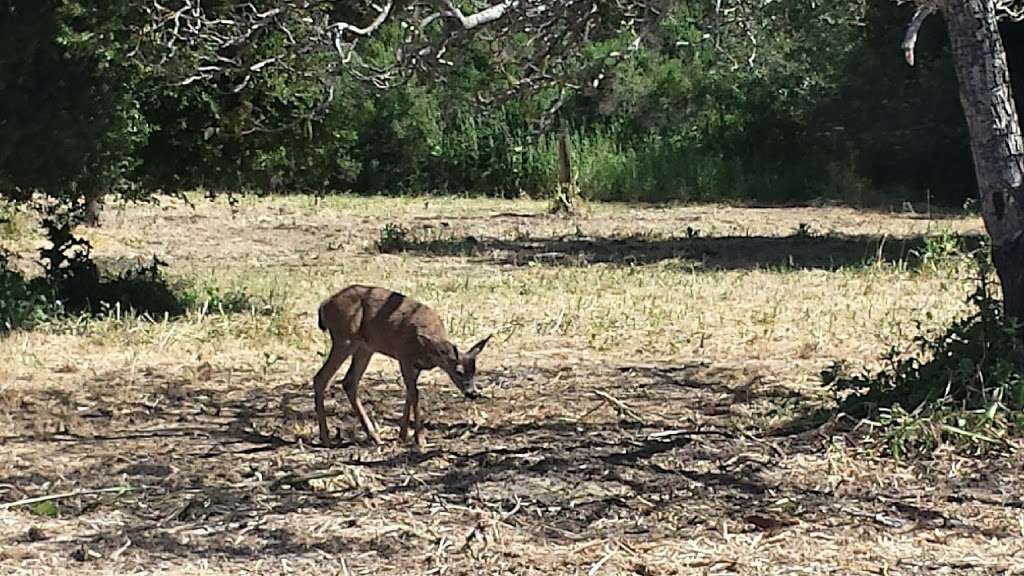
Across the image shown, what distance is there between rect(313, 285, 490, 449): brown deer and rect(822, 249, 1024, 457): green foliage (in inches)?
70.6

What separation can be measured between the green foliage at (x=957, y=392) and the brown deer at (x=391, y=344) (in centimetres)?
179

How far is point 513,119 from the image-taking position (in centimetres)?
2934

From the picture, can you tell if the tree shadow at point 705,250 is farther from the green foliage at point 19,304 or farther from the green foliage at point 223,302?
the green foliage at point 19,304

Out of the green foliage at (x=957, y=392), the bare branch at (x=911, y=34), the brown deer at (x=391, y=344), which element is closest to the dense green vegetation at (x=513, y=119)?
the bare branch at (x=911, y=34)

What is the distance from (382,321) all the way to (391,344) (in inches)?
4.6

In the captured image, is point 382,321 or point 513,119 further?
point 513,119

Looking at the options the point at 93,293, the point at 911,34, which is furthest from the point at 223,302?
the point at 911,34

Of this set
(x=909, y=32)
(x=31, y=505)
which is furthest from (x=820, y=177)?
(x=31, y=505)

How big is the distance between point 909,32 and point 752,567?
3077 mm

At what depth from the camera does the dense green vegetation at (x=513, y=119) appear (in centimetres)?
1129

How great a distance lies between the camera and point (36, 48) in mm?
11352

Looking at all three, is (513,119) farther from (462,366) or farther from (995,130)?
(462,366)

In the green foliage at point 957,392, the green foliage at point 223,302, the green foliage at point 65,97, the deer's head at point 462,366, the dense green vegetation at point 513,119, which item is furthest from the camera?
the green foliage at point 223,302

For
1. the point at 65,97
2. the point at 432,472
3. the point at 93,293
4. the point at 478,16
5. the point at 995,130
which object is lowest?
the point at 432,472
